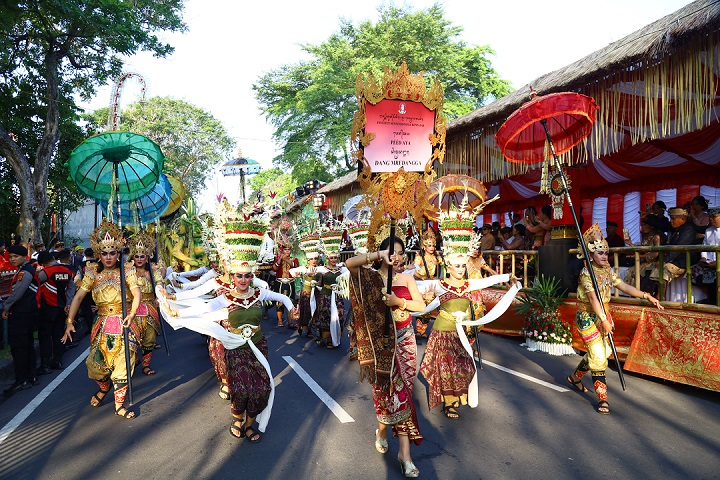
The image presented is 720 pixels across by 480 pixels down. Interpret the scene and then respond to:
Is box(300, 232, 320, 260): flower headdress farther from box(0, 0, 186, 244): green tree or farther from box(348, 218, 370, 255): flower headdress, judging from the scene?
box(0, 0, 186, 244): green tree

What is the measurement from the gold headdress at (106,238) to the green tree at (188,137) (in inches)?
1166

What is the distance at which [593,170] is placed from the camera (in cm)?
1175

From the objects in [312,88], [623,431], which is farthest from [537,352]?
[312,88]

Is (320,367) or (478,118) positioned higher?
(478,118)

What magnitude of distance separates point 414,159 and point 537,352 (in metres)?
5.49

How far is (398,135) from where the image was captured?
13.5 feet

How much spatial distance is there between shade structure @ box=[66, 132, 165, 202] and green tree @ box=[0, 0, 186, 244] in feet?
30.1

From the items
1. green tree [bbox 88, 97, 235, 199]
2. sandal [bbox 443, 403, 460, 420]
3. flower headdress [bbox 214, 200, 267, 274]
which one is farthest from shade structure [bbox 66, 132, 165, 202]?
green tree [bbox 88, 97, 235, 199]

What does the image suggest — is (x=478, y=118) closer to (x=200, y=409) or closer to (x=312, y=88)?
(x=200, y=409)

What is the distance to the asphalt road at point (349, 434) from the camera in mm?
3928

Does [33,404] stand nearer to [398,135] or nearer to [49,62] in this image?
[398,135]

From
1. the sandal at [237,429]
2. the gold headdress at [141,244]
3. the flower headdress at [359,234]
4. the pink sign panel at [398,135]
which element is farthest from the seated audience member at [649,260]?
the gold headdress at [141,244]

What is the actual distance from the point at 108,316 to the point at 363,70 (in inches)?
842

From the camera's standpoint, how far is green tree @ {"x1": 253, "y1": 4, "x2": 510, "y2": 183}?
25234 mm
